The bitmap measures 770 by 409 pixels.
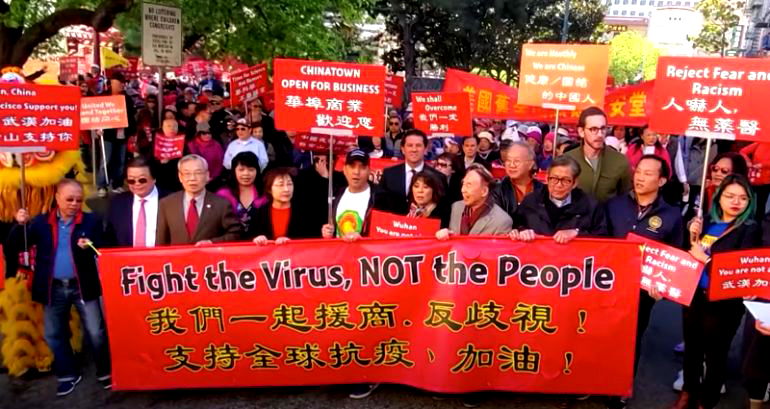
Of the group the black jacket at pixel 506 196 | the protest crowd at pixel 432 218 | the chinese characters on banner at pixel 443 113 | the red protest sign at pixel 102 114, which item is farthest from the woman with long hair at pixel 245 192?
the chinese characters on banner at pixel 443 113

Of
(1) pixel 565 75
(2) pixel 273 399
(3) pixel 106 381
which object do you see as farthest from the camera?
(1) pixel 565 75

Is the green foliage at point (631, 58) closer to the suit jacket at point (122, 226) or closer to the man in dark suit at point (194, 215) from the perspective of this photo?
the man in dark suit at point (194, 215)

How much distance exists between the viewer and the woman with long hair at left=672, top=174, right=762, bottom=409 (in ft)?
14.0

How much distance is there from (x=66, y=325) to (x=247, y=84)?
20.3 feet

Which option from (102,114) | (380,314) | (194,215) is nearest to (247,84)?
(102,114)

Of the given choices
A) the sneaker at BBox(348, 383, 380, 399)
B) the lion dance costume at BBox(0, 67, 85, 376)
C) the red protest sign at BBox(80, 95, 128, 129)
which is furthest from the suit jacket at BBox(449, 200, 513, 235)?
the red protest sign at BBox(80, 95, 128, 129)

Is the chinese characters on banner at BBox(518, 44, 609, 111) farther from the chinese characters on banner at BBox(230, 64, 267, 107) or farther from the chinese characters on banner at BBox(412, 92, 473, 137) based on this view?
the chinese characters on banner at BBox(230, 64, 267, 107)

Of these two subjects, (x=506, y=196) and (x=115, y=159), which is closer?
(x=506, y=196)

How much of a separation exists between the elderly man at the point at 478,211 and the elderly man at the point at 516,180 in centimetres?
35

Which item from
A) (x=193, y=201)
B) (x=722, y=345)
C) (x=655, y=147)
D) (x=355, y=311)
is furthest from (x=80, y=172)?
(x=655, y=147)

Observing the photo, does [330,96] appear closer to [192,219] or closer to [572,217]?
[192,219]

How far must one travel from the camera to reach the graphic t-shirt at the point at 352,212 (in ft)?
16.8

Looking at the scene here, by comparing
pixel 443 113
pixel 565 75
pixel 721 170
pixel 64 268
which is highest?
pixel 565 75

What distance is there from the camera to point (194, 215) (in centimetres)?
481
